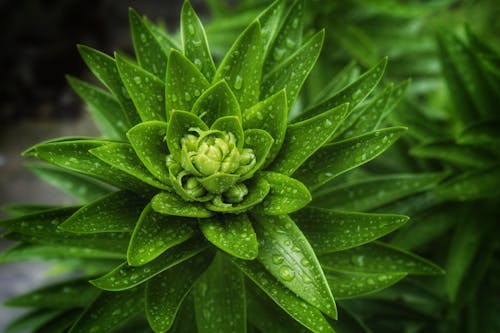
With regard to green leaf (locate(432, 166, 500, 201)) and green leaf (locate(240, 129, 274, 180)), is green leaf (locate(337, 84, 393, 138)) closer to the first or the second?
green leaf (locate(240, 129, 274, 180))

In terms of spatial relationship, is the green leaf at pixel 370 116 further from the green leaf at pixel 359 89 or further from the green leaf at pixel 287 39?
the green leaf at pixel 287 39

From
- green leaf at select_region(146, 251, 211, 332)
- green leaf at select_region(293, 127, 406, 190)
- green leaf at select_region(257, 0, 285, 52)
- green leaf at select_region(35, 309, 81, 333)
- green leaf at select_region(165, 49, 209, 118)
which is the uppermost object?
green leaf at select_region(257, 0, 285, 52)

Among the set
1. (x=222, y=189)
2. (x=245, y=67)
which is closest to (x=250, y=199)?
(x=222, y=189)

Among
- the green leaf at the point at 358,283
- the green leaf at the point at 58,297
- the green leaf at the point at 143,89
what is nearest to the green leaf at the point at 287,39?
the green leaf at the point at 143,89

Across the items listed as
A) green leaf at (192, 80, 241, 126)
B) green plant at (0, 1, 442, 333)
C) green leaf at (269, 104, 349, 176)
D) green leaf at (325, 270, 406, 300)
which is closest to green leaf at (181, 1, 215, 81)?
green plant at (0, 1, 442, 333)

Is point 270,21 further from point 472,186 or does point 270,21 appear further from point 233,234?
point 472,186
